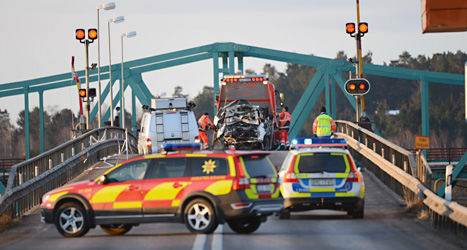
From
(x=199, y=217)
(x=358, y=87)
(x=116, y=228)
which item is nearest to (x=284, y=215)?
(x=199, y=217)

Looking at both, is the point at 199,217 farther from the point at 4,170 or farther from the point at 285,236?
the point at 4,170

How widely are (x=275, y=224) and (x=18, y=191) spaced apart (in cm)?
667

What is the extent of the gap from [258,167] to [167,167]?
166 cm

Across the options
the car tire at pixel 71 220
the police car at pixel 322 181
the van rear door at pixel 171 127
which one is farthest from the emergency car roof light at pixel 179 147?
the van rear door at pixel 171 127

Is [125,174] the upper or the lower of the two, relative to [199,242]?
upper

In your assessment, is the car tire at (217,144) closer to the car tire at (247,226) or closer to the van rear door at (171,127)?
the van rear door at (171,127)

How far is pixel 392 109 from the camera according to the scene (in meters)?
149

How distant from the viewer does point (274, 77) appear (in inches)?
7618

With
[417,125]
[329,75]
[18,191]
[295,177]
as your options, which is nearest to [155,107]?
[18,191]

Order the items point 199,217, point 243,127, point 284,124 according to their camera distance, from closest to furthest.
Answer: point 199,217 < point 243,127 < point 284,124

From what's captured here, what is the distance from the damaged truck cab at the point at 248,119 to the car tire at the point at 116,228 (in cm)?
1847

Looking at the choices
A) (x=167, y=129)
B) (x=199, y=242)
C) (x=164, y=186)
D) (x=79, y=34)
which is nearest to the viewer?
(x=199, y=242)

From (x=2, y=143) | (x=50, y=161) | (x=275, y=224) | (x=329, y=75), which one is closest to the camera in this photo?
(x=275, y=224)

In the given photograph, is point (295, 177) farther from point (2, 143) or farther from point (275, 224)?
point (2, 143)
